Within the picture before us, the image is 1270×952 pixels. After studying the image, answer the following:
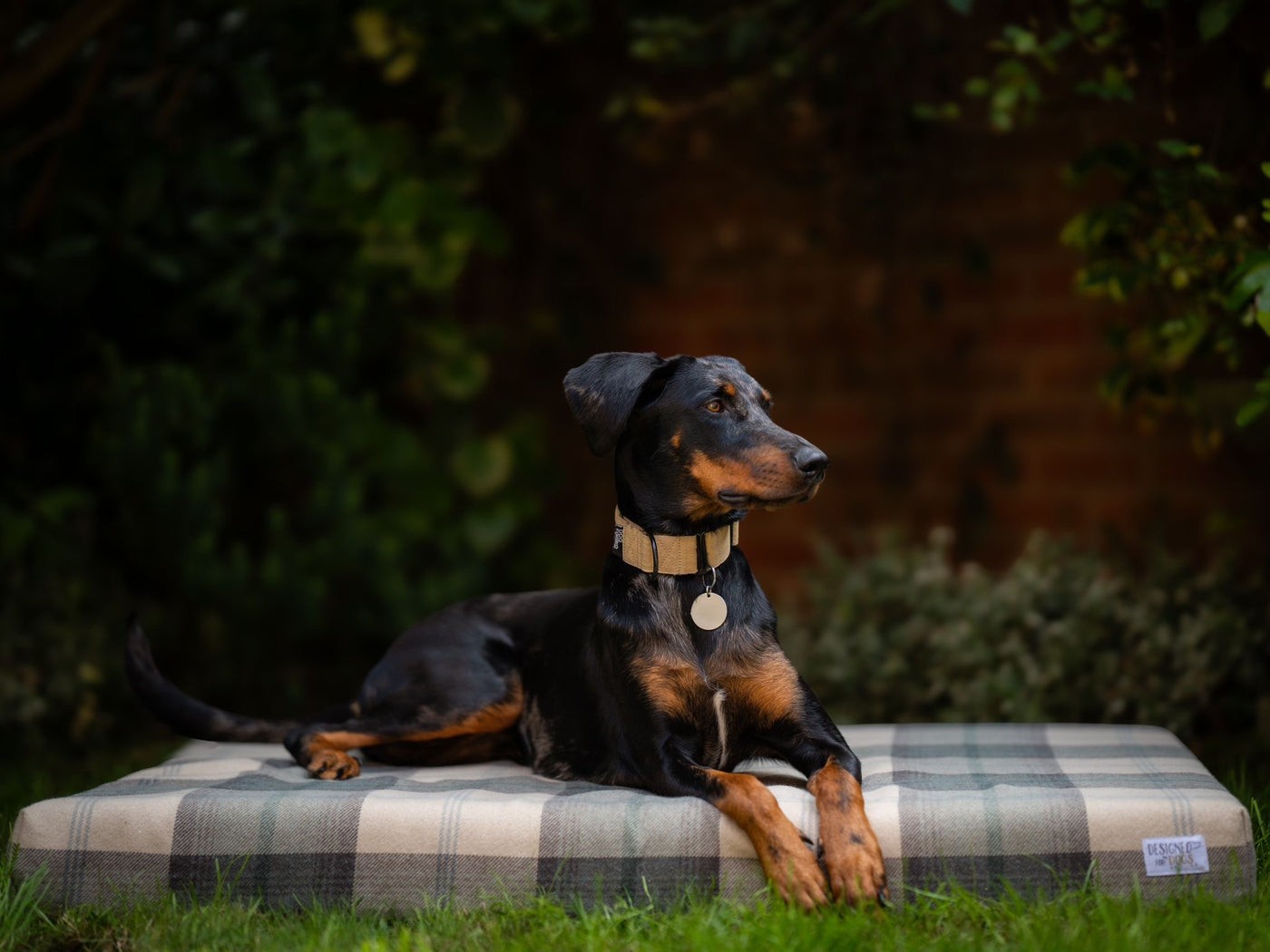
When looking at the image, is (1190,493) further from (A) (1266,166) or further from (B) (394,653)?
(B) (394,653)

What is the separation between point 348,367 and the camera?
180 inches

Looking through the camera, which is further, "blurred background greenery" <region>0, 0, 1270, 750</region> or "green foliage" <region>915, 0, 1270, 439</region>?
"blurred background greenery" <region>0, 0, 1270, 750</region>

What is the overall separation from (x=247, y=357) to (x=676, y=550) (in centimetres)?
249

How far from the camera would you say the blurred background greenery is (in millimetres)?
4004

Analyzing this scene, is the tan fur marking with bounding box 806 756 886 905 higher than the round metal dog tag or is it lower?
lower

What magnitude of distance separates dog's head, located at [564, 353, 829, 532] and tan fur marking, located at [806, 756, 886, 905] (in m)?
0.53

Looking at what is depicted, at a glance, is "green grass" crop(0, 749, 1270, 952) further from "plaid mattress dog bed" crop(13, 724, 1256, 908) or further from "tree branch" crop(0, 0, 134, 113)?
"tree branch" crop(0, 0, 134, 113)

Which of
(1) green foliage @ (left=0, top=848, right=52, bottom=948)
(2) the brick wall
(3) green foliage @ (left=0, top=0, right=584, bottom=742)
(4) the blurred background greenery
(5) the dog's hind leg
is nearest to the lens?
(1) green foliage @ (left=0, top=848, right=52, bottom=948)

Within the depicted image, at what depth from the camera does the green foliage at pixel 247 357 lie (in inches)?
167

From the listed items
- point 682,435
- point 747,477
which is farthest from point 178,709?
point 747,477

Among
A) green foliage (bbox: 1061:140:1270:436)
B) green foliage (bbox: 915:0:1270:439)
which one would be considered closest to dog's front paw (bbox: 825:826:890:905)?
green foliage (bbox: 915:0:1270:439)

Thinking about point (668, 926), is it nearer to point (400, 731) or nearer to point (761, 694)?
point (761, 694)

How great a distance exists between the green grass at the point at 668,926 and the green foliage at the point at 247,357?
80.5 inches

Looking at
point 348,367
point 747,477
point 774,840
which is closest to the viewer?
point 774,840
